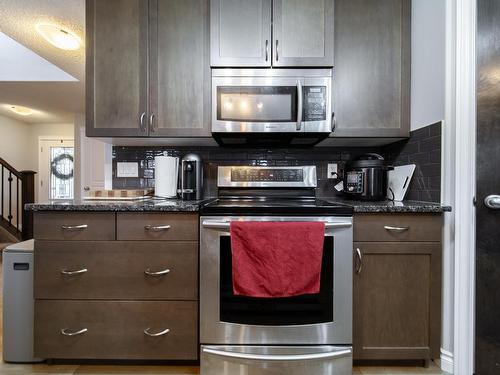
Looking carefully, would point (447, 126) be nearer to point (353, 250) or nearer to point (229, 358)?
point (353, 250)

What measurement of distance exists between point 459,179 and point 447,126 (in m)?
0.29

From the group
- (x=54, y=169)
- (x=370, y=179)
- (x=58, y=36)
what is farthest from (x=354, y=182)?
(x=54, y=169)

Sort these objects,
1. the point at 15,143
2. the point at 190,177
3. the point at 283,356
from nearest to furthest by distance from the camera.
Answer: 1. the point at 283,356
2. the point at 190,177
3. the point at 15,143

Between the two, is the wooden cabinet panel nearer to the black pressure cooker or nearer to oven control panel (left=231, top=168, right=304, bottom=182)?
the black pressure cooker

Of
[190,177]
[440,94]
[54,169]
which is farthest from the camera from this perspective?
[54,169]

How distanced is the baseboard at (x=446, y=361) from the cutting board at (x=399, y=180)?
86 cm

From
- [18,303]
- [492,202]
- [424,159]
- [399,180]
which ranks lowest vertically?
[18,303]

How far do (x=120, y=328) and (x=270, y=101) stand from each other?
151 cm

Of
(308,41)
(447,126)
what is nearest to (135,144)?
(308,41)

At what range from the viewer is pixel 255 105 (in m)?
1.67

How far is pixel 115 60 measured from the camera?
169 centimetres

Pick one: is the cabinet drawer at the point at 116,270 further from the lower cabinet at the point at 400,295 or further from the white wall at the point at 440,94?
the white wall at the point at 440,94

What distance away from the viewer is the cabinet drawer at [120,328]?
4.74ft

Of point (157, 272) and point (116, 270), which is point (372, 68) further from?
point (116, 270)
